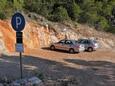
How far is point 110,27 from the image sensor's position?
64.3 m

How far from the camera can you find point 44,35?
4762 cm

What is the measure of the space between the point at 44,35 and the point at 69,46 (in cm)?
545

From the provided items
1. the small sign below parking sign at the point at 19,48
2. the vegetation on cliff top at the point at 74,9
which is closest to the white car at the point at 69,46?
the vegetation on cliff top at the point at 74,9

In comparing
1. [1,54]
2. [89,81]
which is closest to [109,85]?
[89,81]

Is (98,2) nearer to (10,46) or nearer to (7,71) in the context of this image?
(10,46)

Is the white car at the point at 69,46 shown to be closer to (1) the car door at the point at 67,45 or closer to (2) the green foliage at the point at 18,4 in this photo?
(1) the car door at the point at 67,45

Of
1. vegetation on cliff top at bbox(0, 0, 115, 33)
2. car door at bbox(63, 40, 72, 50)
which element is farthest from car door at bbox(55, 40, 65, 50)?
vegetation on cliff top at bbox(0, 0, 115, 33)

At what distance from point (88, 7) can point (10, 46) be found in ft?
82.9

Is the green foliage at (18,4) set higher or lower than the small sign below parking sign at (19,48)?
higher

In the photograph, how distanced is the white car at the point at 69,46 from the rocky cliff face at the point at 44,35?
229 cm

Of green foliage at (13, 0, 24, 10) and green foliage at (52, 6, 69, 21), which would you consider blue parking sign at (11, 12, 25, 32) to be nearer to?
green foliage at (13, 0, 24, 10)

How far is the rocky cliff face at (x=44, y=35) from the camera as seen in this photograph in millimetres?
39112

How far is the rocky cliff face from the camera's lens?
39.1 metres

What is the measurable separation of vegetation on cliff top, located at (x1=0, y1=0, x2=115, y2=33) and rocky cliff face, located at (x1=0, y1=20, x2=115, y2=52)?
2.28 metres
